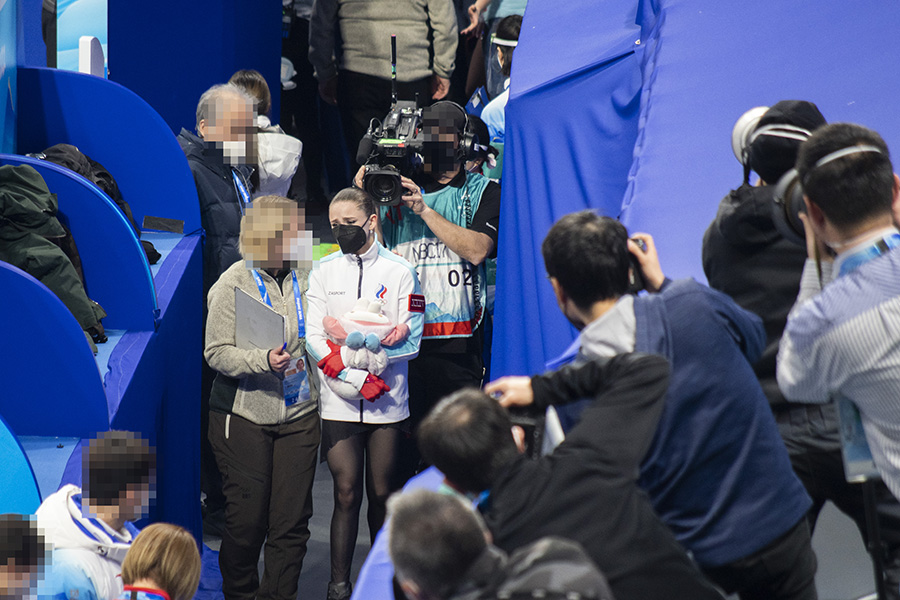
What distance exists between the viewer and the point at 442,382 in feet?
13.4

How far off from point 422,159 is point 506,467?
2.60 m

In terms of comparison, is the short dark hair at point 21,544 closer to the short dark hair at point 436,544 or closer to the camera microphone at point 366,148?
the short dark hair at point 436,544

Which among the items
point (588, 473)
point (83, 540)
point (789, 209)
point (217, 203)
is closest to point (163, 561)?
point (83, 540)

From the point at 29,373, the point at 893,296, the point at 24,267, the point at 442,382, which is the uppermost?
the point at 893,296

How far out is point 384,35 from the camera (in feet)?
20.0

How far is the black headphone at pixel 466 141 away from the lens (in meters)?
4.04

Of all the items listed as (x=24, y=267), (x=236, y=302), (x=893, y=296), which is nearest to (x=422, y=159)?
(x=236, y=302)

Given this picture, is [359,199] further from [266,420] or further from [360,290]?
[266,420]

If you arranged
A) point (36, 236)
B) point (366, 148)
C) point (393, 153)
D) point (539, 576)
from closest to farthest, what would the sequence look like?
1. point (539, 576)
2. point (36, 236)
3. point (393, 153)
4. point (366, 148)

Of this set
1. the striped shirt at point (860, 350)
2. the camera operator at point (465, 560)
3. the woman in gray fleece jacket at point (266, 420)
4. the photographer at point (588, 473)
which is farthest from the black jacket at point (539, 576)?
the woman in gray fleece jacket at point (266, 420)

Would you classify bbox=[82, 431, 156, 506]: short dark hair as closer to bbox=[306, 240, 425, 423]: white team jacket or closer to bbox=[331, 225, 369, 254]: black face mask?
bbox=[306, 240, 425, 423]: white team jacket

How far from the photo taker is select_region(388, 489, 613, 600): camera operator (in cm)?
134

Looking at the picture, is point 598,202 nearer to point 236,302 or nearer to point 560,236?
point 236,302

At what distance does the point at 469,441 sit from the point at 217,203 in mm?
3183
